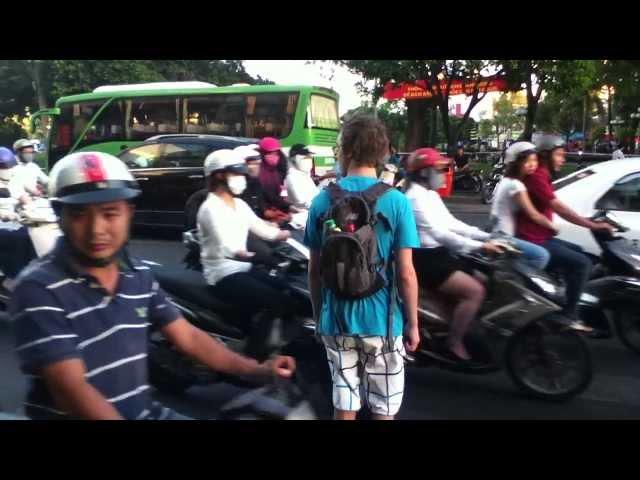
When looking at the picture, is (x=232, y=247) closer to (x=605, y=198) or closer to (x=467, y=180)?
(x=605, y=198)

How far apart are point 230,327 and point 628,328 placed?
3.06m

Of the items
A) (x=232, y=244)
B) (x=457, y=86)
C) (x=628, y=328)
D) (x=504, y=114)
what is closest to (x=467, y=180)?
(x=457, y=86)

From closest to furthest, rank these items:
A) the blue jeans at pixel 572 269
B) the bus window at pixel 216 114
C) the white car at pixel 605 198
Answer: the blue jeans at pixel 572 269 < the white car at pixel 605 198 < the bus window at pixel 216 114

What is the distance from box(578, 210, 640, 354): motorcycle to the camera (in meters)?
5.30

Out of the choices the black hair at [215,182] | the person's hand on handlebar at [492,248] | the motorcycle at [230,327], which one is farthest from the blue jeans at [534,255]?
the black hair at [215,182]

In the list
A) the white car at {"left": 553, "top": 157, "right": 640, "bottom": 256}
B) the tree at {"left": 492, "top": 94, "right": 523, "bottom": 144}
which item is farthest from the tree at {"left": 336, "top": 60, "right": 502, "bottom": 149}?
the tree at {"left": 492, "top": 94, "right": 523, "bottom": 144}

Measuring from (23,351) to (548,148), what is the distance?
4.57 metres

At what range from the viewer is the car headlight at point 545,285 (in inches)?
186

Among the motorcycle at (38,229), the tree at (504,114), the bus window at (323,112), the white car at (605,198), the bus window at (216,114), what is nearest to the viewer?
the motorcycle at (38,229)

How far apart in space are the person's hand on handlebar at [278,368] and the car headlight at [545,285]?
112 inches

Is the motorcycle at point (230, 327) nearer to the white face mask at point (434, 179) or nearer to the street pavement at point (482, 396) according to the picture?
the street pavement at point (482, 396)

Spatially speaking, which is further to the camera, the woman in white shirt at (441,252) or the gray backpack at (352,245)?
the woman in white shirt at (441,252)

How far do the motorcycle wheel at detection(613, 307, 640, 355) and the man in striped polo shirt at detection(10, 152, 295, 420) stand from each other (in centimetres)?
438
